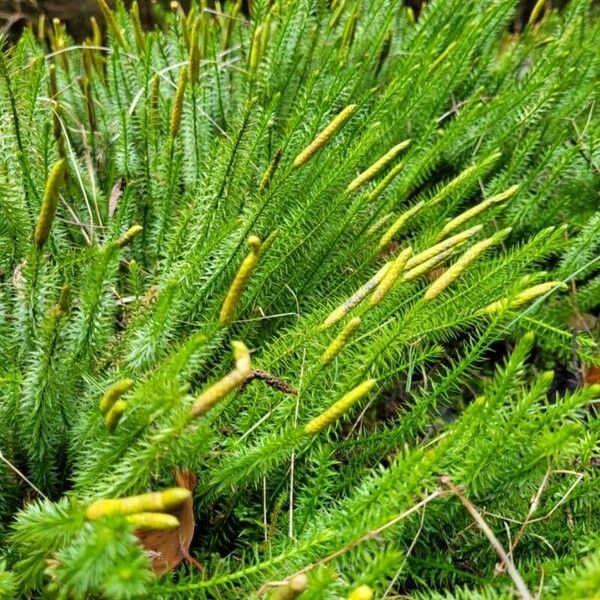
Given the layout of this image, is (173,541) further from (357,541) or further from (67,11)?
(67,11)

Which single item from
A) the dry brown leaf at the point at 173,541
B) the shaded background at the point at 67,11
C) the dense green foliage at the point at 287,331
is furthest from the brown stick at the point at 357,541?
the shaded background at the point at 67,11

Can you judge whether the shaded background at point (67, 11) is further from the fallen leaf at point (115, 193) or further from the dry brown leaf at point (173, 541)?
the dry brown leaf at point (173, 541)

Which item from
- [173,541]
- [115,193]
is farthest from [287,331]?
[115,193]

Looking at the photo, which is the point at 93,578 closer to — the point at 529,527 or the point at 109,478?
the point at 109,478

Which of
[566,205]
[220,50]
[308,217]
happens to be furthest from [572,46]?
[308,217]

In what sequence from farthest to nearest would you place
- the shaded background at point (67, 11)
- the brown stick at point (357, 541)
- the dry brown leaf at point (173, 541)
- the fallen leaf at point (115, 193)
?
the shaded background at point (67, 11) → the fallen leaf at point (115, 193) → the dry brown leaf at point (173, 541) → the brown stick at point (357, 541)
